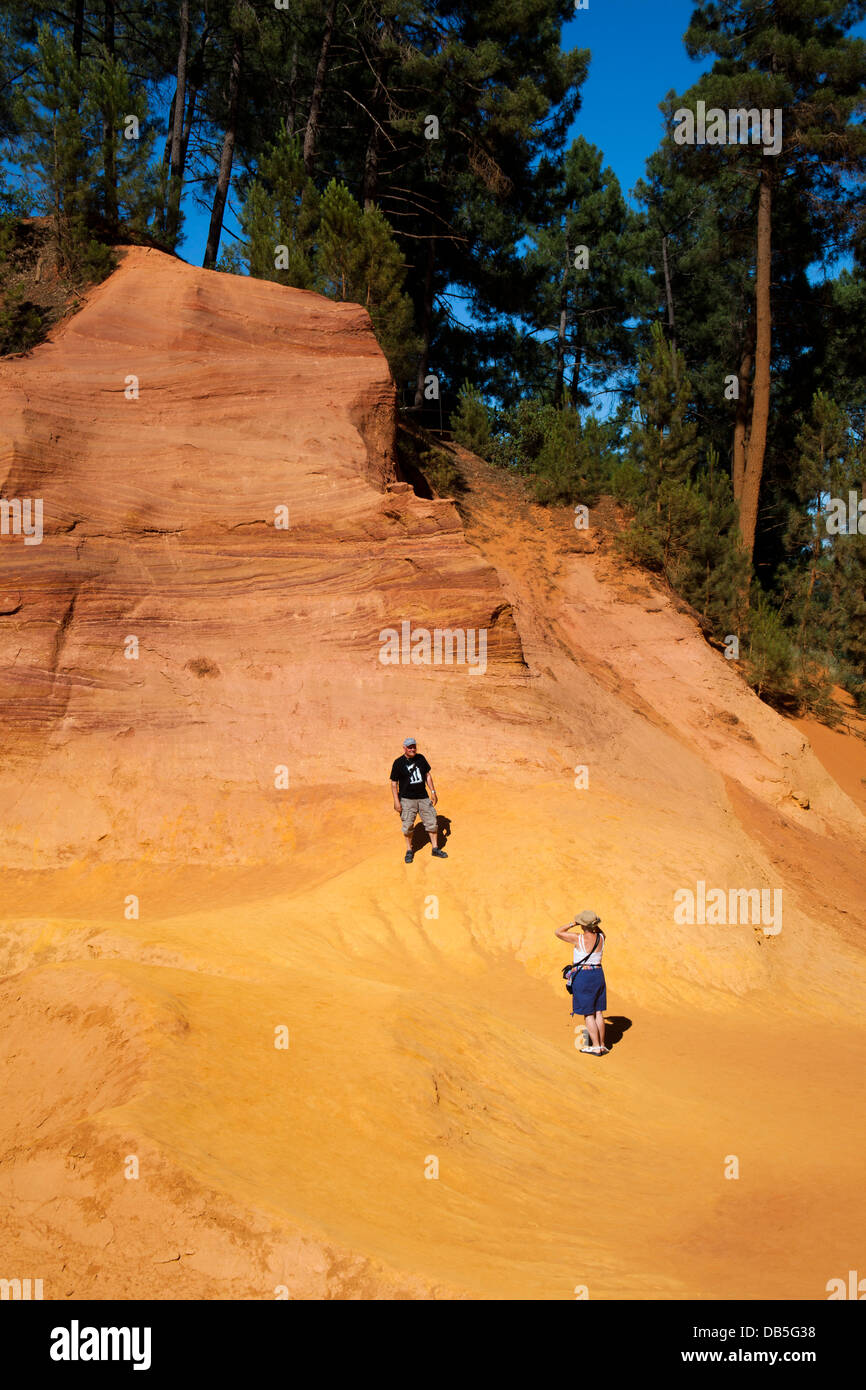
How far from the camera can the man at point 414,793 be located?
11.5m

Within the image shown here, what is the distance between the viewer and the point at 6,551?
13195 mm

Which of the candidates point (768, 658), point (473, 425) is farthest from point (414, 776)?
point (473, 425)

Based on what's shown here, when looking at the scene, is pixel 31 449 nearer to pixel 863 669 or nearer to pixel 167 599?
pixel 167 599

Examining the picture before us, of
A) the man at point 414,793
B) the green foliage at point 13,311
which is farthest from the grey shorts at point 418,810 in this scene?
the green foliage at point 13,311

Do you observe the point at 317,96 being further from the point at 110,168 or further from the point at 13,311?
the point at 13,311

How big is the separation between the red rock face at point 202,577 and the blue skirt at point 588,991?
16.3 feet

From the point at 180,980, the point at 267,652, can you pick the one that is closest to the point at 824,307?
the point at 267,652

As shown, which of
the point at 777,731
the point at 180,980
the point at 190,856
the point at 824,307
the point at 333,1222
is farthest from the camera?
the point at 824,307

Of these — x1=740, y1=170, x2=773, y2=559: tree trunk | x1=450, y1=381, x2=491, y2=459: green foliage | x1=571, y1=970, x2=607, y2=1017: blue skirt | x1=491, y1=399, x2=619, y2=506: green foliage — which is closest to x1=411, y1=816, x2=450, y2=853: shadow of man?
x1=571, y1=970, x2=607, y2=1017: blue skirt

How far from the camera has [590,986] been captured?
868 cm

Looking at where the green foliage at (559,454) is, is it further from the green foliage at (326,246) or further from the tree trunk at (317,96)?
the tree trunk at (317,96)

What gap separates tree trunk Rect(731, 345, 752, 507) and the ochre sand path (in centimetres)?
748

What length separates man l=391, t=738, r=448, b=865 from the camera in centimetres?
1153

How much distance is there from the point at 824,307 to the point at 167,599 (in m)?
23.8
